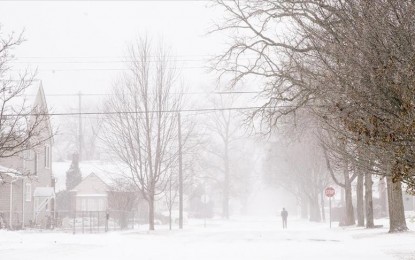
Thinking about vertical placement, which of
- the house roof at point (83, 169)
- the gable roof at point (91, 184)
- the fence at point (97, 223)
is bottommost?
the fence at point (97, 223)

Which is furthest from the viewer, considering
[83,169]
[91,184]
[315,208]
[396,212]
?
[83,169]

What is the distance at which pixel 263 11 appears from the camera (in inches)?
968

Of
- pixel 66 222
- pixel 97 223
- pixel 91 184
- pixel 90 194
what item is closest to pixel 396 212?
pixel 97 223

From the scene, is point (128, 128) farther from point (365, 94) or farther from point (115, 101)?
point (365, 94)

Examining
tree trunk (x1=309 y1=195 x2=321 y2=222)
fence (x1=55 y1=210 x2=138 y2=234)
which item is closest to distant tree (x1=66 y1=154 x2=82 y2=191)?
fence (x1=55 y1=210 x2=138 y2=234)

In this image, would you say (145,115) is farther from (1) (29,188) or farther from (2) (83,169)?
(2) (83,169)

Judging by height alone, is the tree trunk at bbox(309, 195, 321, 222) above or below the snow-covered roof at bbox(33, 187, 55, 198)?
below

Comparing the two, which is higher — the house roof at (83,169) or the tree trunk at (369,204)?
the house roof at (83,169)

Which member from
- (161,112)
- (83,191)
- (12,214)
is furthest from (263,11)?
(83,191)

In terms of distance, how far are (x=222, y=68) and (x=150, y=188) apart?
14399 millimetres

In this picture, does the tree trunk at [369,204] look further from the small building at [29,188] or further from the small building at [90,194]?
the small building at [90,194]

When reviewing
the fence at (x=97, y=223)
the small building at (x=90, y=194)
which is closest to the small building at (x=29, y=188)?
the fence at (x=97, y=223)

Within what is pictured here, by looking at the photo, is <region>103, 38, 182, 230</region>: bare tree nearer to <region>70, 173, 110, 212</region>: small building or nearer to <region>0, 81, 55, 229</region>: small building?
<region>0, 81, 55, 229</region>: small building

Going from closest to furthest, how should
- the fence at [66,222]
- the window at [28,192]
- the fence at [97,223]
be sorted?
the fence at [66,222], the fence at [97,223], the window at [28,192]
